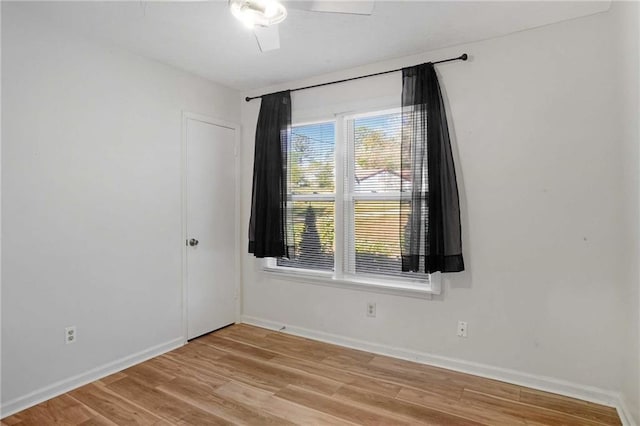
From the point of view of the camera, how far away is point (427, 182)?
2680mm

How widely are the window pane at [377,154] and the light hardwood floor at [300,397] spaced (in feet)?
5.00

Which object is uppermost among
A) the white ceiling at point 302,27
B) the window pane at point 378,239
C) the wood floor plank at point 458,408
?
the white ceiling at point 302,27

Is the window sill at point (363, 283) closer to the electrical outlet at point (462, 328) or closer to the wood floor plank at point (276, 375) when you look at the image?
the electrical outlet at point (462, 328)

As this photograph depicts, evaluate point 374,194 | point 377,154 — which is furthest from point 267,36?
point 374,194

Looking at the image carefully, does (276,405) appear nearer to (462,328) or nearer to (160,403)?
(160,403)

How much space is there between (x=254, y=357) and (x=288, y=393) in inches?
26.5

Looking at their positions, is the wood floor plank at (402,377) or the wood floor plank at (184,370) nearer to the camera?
the wood floor plank at (402,377)

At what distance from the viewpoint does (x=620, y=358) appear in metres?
2.18

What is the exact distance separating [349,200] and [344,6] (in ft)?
5.87

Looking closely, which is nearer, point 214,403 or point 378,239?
point 214,403

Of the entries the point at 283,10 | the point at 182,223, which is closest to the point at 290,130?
the point at 182,223

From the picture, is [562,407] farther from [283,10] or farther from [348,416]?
[283,10]

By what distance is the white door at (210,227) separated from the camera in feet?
10.9

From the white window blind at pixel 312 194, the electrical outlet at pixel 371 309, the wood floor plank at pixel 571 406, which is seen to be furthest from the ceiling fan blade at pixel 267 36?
the wood floor plank at pixel 571 406
